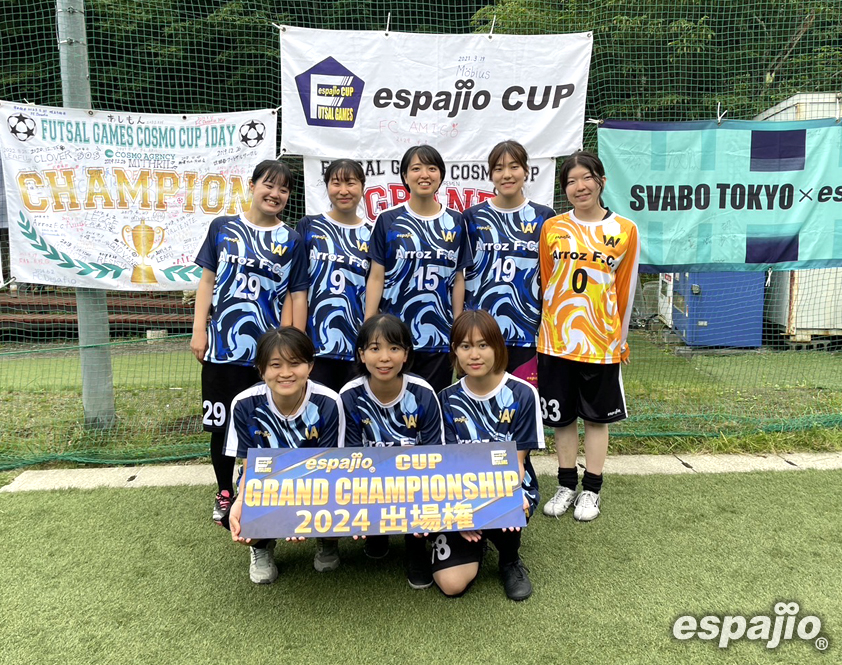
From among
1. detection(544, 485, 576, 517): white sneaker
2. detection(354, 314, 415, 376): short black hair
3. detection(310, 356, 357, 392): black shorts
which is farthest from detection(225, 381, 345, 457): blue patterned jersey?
detection(544, 485, 576, 517): white sneaker

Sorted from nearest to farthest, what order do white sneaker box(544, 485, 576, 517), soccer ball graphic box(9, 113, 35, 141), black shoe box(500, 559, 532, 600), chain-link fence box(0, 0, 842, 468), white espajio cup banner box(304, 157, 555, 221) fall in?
1. black shoe box(500, 559, 532, 600)
2. white sneaker box(544, 485, 576, 517)
3. soccer ball graphic box(9, 113, 35, 141)
4. white espajio cup banner box(304, 157, 555, 221)
5. chain-link fence box(0, 0, 842, 468)

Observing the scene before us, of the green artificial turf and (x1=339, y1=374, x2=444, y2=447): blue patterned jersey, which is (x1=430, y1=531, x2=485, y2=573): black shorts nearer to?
the green artificial turf

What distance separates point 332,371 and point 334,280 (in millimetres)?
440

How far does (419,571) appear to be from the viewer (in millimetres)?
2244

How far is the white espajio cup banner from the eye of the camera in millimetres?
3787

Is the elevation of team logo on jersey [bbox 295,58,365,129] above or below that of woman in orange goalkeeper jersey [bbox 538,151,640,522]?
above

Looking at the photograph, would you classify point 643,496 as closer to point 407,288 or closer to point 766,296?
point 407,288

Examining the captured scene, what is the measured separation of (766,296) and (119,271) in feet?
25.5

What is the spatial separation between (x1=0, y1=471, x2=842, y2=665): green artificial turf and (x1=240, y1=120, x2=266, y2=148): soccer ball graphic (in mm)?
Result: 2311

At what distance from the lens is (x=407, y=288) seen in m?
2.62

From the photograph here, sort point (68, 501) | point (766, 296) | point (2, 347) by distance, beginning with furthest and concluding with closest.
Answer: point (2, 347), point (766, 296), point (68, 501)

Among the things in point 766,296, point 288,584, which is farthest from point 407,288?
point 766,296

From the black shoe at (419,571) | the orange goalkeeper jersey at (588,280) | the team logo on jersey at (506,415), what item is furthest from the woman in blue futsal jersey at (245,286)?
the orange goalkeeper jersey at (588,280)

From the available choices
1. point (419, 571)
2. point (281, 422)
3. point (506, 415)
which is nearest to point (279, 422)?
point (281, 422)
